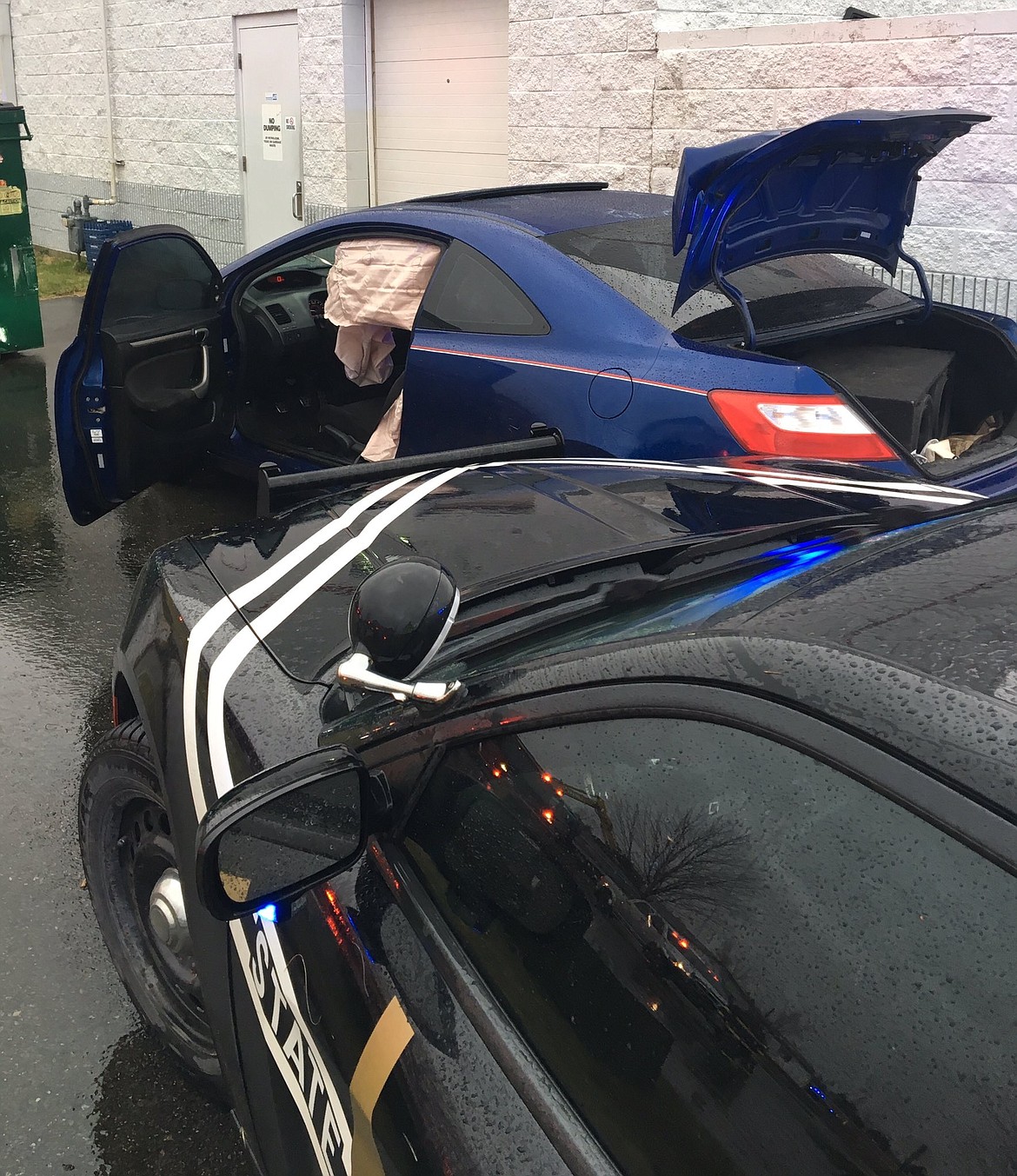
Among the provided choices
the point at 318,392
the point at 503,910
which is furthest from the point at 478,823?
the point at 318,392

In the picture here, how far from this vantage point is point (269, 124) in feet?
36.2

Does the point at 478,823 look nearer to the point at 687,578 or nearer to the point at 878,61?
the point at 687,578

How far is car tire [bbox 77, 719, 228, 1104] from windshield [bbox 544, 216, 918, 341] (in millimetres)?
2196

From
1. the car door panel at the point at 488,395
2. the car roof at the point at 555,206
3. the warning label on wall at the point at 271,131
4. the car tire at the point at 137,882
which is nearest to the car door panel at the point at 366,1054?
the car tire at the point at 137,882

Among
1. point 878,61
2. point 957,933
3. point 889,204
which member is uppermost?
point 878,61

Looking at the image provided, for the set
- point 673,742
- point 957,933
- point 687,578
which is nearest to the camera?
point 957,933

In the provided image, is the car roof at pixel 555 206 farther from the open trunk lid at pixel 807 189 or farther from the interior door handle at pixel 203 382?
the interior door handle at pixel 203 382

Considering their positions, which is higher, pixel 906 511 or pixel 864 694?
pixel 864 694

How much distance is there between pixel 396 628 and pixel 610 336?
2.34 meters

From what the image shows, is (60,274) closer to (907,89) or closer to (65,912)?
(907,89)

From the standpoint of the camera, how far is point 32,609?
16.1 feet

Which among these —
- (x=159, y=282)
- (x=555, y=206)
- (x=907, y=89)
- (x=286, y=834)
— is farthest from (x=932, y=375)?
(x=286, y=834)

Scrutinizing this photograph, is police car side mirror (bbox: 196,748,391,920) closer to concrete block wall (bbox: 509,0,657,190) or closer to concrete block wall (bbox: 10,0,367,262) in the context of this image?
concrete block wall (bbox: 509,0,657,190)

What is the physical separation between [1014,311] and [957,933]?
20.8 feet
